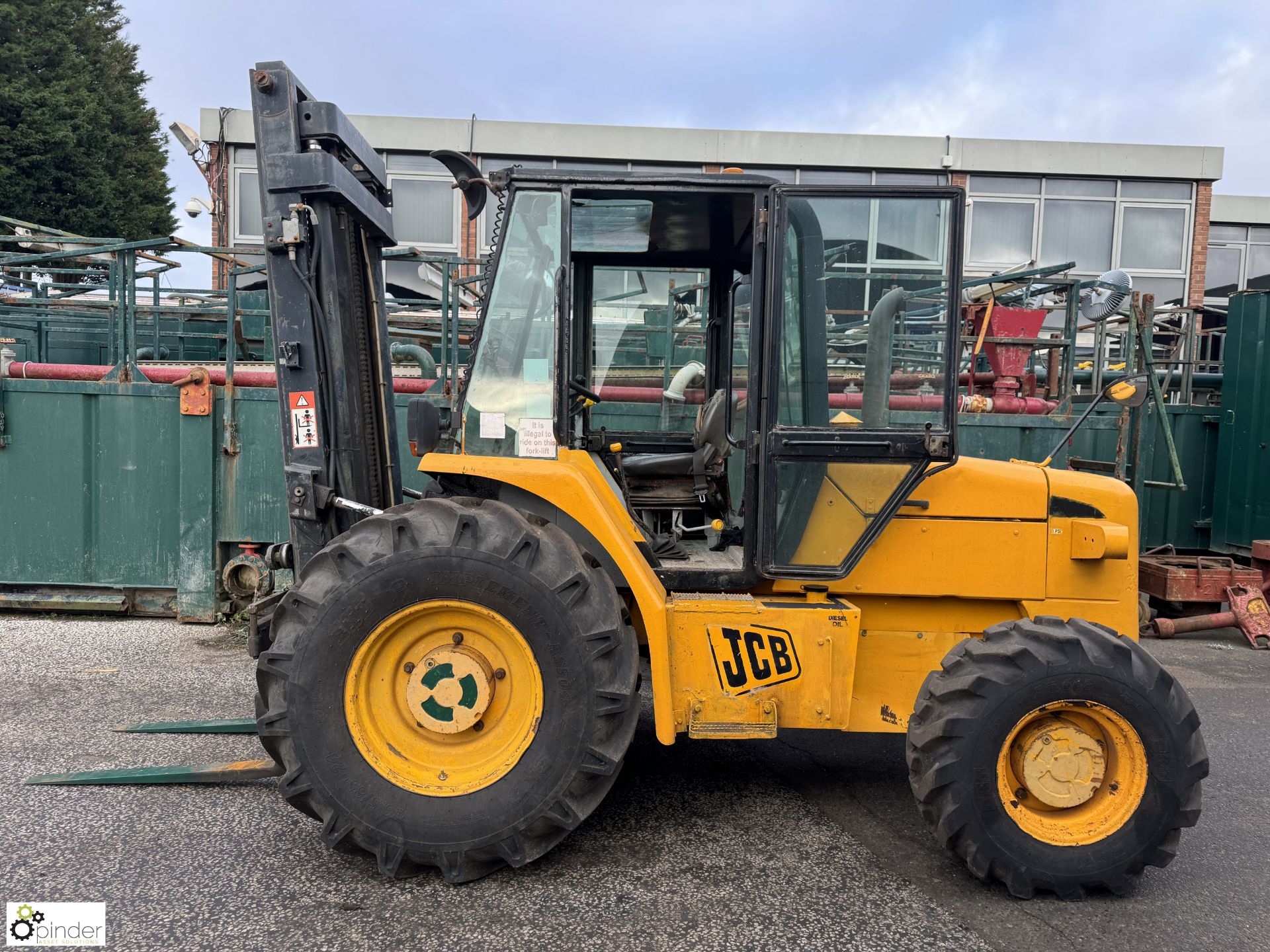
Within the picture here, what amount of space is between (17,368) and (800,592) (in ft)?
21.7

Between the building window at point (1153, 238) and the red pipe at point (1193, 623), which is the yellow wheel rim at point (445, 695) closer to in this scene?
the red pipe at point (1193, 623)

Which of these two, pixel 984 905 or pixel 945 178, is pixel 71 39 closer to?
pixel 945 178

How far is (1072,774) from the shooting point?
302cm

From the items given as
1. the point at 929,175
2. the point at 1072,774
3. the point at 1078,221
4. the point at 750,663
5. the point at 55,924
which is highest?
the point at 929,175

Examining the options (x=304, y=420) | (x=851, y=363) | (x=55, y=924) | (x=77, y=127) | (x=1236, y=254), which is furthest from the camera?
(x=77, y=127)

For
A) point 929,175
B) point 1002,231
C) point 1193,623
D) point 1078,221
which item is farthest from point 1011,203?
point 1193,623

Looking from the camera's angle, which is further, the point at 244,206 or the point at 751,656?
the point at 244,206

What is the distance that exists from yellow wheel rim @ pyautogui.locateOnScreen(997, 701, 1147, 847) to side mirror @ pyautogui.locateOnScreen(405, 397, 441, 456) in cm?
241

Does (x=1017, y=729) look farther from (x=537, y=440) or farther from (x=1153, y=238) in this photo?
(x=1153, y=238)

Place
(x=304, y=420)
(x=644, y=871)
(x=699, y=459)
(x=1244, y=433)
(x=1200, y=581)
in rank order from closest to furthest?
(x=644, y=871) < (x=304, y=420) < (x=699, y=459) < (x=1200, y=581) < (x=1244, y=433)

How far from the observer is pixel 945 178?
16.2 metres

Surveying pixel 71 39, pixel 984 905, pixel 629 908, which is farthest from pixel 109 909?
pixel 71 39

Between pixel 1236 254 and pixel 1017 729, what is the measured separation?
21.1 m

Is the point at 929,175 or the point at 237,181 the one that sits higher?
the point at 929,175
